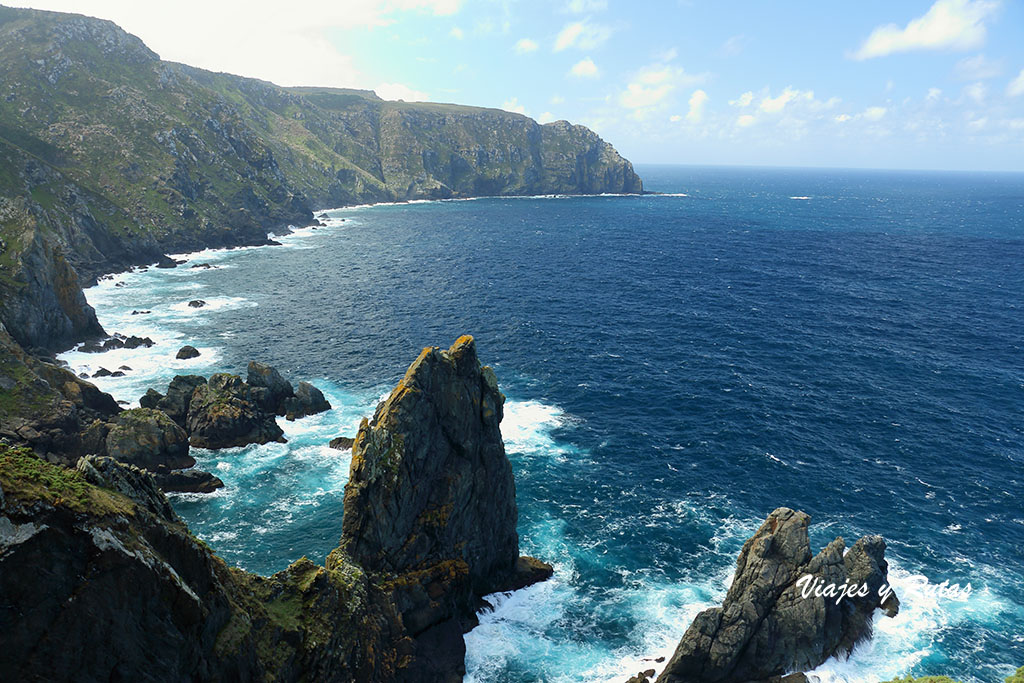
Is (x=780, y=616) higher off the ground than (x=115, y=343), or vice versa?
(x=115, y=343)

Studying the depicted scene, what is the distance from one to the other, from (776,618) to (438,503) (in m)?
26.9

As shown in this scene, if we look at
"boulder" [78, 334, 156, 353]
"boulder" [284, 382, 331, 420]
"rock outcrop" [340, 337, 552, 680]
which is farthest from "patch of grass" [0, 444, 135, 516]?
"boulder" [78, 334, 156, 353]

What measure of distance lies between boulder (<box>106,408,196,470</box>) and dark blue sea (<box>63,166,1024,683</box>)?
13.5ft

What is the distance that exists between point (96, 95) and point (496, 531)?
22419cm

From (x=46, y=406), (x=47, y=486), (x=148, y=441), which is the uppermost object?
(x=47, y=486)

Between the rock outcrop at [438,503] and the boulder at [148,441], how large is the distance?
31.1 m

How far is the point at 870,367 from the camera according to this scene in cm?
9412

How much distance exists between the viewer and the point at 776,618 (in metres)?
42.5

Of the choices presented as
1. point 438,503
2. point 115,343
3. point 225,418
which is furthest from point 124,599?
point 115,343

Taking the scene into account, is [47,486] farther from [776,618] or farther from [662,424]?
[662,424]

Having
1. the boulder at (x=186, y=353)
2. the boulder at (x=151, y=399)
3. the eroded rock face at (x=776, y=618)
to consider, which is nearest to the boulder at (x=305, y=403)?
the boulder at (x=151, y=399)

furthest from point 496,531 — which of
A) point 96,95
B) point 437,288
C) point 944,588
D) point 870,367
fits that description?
point 96,95

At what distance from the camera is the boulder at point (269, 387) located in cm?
7880

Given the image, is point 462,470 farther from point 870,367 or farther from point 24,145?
point 24,145
